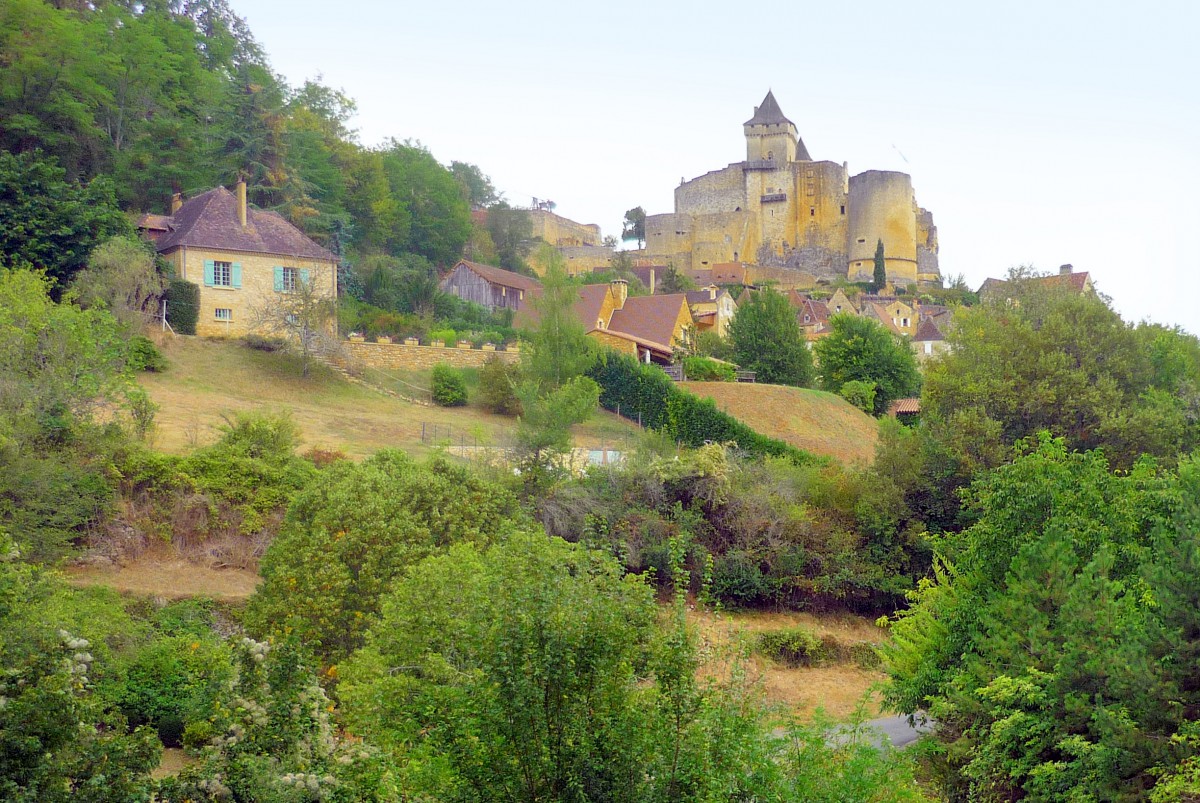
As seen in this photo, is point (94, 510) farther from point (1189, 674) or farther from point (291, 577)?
point (1189, 674)

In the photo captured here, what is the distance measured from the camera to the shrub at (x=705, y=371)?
132 ft

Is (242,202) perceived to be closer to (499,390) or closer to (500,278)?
(499,390)

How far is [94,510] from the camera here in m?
22.1

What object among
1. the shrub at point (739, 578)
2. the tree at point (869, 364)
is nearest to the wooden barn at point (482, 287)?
the tree at point (869, 364)

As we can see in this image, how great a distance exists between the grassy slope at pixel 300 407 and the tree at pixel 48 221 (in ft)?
13.3

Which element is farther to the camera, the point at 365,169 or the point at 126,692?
the point at 365,169

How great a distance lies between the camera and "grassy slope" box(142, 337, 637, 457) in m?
28.2

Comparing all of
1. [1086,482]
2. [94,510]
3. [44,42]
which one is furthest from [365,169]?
[1086,482]

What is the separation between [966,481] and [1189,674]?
629 inches

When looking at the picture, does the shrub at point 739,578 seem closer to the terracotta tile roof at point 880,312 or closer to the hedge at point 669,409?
the hedge at point 669,409

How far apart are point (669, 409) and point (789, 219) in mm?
57060

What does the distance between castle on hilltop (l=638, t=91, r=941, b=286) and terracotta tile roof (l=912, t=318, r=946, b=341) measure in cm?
2035

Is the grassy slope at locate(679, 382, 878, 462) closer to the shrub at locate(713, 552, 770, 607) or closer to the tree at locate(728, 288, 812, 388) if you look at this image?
the tree at locate(728, 288, 812, 388)

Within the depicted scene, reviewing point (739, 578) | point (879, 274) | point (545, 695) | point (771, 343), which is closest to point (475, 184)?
point (879, 274)
